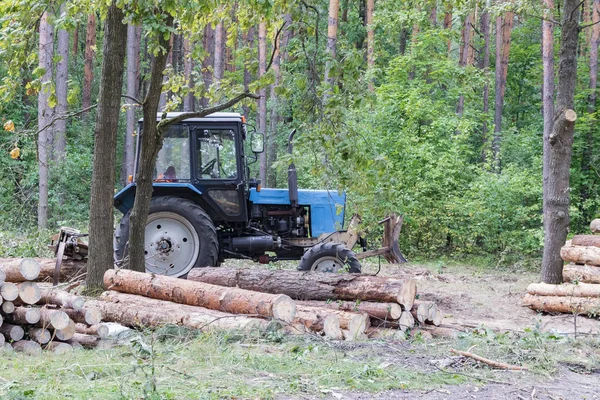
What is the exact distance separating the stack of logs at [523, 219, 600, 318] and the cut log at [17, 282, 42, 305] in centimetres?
678

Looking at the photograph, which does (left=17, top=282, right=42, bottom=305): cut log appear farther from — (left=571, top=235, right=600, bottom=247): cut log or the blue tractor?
(left=571, top=235, right=600, bottom=247): cut log

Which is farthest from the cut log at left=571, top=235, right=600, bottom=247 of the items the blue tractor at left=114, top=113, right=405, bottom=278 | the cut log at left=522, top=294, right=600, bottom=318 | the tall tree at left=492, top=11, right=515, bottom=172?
the tall tree at left=492, top=11, right=515, bottom=172

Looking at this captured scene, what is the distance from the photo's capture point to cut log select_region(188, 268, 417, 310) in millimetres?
8023

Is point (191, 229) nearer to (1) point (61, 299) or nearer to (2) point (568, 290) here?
(1) point (61, 299)

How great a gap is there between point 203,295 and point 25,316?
1.94 meters

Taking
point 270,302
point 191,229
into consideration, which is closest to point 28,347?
point 270,302

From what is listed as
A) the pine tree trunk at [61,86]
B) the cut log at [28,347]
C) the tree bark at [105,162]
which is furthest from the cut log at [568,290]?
the pine tree trunk at [61,86]

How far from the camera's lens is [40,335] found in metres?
6.76

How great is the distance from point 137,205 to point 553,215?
6402mm

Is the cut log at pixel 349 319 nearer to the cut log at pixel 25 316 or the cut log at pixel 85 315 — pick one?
the cut log at pixel 85 315

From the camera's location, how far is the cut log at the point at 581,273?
10.0 meters

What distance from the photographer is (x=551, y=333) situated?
739 centimetres

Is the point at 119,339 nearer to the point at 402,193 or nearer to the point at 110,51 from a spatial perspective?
the point at 110,51

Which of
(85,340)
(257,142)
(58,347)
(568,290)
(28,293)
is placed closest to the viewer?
(58,347)
